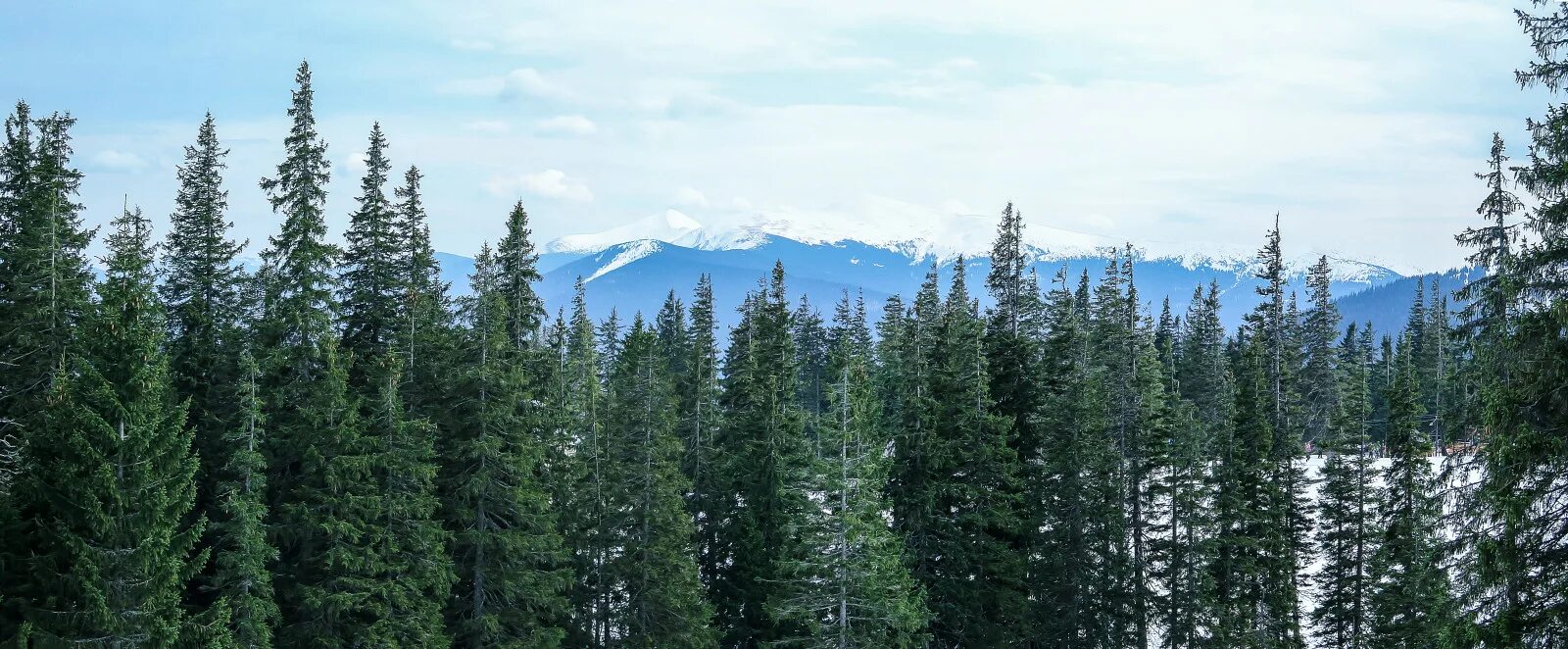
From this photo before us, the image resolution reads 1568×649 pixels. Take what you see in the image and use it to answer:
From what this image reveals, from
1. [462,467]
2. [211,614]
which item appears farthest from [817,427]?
[211,614]

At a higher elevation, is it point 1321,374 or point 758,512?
point 1321,374

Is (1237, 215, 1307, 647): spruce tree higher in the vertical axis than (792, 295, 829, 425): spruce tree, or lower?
lower

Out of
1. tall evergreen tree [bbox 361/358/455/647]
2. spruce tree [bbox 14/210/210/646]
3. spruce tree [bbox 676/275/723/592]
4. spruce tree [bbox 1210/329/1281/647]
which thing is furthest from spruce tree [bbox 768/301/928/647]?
spruce tree [bbox 14/210/210/646]

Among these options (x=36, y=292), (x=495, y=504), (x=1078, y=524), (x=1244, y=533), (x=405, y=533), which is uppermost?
(x=36, y=292)

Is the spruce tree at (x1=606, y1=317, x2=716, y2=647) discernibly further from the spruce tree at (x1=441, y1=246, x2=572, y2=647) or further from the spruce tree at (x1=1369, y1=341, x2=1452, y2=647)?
the spruce tree at (x1=1369, y1=341, x2=1452, y2=647)

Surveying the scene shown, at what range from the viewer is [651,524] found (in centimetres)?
3144

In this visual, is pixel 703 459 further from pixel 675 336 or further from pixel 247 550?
pixel 675 336

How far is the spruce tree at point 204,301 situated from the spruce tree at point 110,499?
710 cm

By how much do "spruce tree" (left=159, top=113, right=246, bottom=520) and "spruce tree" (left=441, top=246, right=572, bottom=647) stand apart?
5.94m

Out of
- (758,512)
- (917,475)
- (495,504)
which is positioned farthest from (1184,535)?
(495,504)

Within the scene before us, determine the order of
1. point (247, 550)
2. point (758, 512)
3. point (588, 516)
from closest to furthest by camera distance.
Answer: point (247, 550)
point (588, 516)
point (758, 512)

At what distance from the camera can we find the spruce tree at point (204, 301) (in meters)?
28.3

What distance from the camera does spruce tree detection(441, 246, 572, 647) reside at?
92.4 feet

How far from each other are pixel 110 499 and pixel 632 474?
1401cm
